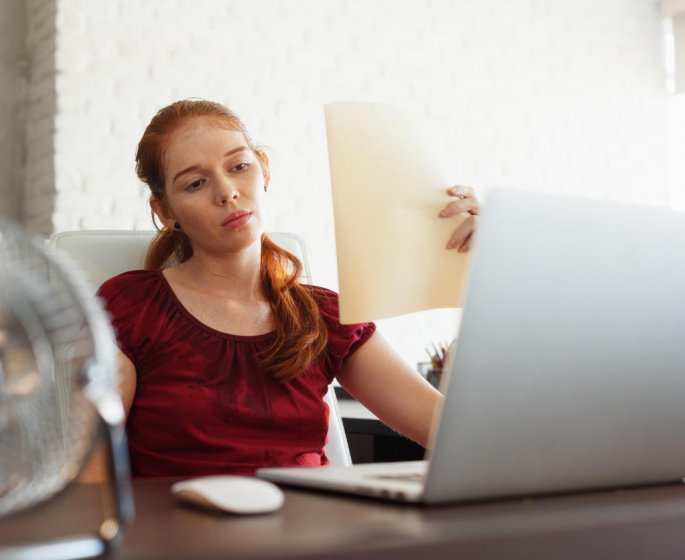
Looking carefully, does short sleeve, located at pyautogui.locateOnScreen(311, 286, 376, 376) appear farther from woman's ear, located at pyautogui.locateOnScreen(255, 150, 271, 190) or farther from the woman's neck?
woman's ear, located at pyautogui.locateOnScreen(255, 150, 271, 190)

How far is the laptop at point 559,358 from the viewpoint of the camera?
1.96ft

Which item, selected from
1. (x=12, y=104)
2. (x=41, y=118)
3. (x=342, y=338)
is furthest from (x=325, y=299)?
(x=12, y=104)

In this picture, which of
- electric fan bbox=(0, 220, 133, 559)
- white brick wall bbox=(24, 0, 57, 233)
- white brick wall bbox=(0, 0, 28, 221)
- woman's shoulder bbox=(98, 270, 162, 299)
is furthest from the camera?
white brick wall bbox=(0, 0, 28, 221)

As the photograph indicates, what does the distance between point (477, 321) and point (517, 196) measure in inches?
3.2

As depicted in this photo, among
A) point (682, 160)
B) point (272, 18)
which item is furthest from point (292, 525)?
point (682, 160)

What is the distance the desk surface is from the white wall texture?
102 inches

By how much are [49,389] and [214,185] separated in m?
0.95

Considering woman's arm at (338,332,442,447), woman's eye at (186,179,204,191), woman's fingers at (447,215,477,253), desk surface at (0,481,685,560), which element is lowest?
woman's arm at (338,332,442,447)

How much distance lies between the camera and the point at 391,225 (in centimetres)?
100

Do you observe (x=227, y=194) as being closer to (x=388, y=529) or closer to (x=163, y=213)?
(x=163, y=213)

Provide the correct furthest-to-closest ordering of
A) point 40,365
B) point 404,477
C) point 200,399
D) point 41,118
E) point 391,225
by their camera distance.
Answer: point 41,118 → point 200,399 → point 391,225 → point 404,477 → point 40,365

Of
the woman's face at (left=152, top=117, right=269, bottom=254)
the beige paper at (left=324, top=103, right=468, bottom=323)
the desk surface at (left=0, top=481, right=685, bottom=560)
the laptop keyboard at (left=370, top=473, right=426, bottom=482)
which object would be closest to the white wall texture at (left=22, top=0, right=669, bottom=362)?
the woman's face at (left=152, top=117, right=269, bottom=254)

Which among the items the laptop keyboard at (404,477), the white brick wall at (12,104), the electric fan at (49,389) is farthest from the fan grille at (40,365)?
the white brick wall at (12,104)

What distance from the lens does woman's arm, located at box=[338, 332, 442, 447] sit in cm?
139
